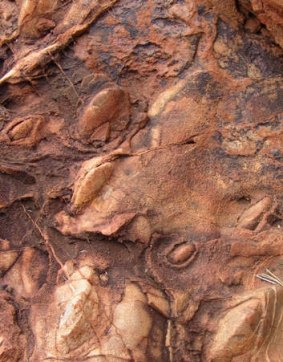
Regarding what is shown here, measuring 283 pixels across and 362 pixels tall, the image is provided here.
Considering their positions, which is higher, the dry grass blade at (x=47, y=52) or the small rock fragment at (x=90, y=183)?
the dry grass blade at (x=47, y=52)

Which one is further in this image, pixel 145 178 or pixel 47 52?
pixel 47 52

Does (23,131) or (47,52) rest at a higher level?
(47,52)

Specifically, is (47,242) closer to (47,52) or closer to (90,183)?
(90,183)

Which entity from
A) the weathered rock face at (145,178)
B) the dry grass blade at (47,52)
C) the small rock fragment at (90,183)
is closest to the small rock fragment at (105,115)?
the weathered rock face at (145,178)

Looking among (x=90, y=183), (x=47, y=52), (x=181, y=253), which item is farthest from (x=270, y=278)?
(x=47, y=52)

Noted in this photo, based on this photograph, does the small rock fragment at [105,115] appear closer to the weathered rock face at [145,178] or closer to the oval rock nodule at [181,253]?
the weathered rock face at [145,178]

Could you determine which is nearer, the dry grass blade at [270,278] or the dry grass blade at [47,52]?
the dry grass blade at [270,278]

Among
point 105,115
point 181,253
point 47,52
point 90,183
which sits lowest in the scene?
point 181,253

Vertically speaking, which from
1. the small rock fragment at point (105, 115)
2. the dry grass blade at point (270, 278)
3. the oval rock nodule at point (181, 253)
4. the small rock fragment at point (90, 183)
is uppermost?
the small rock fragment at point (105, 115)
